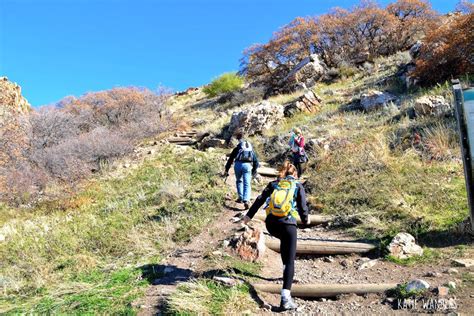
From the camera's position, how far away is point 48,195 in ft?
36.4

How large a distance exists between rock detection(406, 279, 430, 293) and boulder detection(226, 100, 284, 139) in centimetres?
1149

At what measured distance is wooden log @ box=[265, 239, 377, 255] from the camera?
5.88m

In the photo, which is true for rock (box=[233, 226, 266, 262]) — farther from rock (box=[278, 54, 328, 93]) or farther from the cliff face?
rock (box=[278, 54, 328, 93])

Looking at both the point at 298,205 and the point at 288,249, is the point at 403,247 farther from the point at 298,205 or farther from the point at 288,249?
the point at 288,249

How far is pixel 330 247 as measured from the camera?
5.96 m

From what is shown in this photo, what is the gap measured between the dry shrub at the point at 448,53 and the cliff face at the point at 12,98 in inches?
651

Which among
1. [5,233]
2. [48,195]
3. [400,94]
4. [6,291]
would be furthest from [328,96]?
[6,291]

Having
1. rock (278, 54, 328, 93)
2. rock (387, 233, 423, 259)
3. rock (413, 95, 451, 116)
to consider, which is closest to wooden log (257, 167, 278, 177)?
rock (413, 95, 451, 116)

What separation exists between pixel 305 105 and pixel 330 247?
1120 centimetres

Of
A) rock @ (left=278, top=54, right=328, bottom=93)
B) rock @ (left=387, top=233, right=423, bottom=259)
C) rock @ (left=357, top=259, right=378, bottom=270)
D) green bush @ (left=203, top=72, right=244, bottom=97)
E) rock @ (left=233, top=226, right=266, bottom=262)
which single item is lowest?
rock @ (left=357, top=259, right=378, bottom=270)

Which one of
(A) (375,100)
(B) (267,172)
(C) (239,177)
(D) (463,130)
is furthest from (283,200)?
(A) (375,100)

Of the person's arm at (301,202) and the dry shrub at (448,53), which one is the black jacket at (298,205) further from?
the dry shrub at (448,53)

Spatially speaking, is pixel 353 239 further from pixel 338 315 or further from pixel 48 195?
pixel 48 195

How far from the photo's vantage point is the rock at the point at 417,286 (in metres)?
4.40
